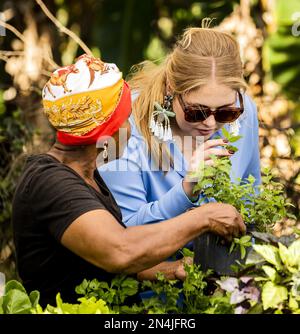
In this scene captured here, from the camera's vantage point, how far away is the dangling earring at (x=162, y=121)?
12.9ft

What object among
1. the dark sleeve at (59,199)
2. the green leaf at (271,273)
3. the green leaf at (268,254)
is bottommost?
the green leaf at (271,273)

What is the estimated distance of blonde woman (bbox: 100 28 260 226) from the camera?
385 centimetres

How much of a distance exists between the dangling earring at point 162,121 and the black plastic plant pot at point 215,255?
81 centimetres

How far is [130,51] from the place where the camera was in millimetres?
7410

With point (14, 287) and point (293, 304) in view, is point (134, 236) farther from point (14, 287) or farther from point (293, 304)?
point (293, 304)

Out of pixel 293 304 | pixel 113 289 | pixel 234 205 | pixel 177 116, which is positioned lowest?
pixel 113 289

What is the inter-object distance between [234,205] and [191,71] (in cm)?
87

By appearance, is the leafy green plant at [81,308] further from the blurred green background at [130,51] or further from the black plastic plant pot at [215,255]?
the blurred green background at [130,51]

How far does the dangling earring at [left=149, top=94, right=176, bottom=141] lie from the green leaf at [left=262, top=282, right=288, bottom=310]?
1.30 m

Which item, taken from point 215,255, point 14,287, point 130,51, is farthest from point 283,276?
point 130,51

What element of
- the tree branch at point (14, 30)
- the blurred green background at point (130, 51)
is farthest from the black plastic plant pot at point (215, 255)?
the tree branch at point (14, 30)

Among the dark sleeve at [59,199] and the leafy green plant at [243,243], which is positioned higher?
the dark sleeve at [59,199]

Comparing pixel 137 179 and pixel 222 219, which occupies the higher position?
pixel 222 219

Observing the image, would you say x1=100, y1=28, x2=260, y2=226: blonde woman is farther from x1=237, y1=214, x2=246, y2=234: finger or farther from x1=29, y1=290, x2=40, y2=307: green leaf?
x1=29, y1=290, x2=40, y2=307: green leaf
